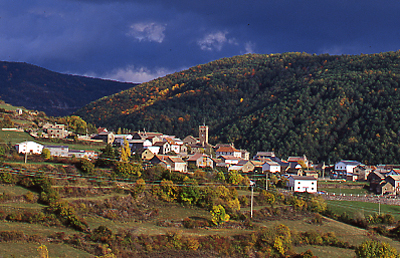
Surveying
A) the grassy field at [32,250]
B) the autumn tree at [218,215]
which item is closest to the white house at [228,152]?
the autumn tree at [218,215]

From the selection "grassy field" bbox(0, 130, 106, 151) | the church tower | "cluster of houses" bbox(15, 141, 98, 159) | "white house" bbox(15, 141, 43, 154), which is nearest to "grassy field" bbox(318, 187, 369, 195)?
"cluster of houses" bbox(15, 141, 98, 159)

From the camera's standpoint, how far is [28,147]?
60.3 metres

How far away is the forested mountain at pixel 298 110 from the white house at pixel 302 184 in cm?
3884

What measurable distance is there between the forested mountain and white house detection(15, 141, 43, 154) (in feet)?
209

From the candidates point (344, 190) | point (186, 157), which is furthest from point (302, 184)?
point (186, 157)

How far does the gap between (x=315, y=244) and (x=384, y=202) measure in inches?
989

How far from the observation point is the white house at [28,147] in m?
59.8

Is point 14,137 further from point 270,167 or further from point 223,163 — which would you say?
point 270,167

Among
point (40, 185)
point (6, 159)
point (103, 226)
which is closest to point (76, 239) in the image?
point (103, 226)

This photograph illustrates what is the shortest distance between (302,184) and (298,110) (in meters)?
71.8

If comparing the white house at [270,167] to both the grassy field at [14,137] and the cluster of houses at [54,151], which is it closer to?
the cluster of houses at [54,151]

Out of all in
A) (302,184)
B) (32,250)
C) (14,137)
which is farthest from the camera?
(14,137)

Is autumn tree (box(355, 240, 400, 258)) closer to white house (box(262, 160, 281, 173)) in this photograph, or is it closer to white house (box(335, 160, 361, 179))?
white house (box(262, 160, 281, 173))

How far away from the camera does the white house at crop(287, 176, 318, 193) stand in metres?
66.2
